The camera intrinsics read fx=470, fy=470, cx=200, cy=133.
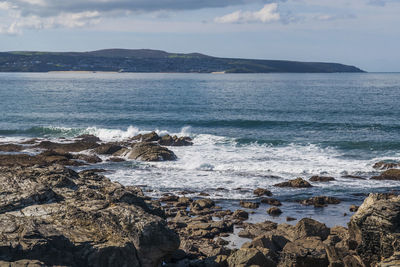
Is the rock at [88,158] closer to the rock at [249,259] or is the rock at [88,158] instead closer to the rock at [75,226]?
the rock at [75,226]

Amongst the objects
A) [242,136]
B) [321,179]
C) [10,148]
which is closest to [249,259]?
[321,179]

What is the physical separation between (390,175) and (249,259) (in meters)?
21.6

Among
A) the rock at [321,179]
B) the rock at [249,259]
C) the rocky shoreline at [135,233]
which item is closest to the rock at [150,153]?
the rock at [321,179]

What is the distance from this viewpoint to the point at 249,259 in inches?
589

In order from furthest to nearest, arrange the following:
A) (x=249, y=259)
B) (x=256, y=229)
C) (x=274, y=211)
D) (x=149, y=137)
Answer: (x=149, y=137) < (x=274, y=211) < (x=256, y=229) < (x=249, y=259)

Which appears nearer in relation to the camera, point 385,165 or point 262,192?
point 262,192

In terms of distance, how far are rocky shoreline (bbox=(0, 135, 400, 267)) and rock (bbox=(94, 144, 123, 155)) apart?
69.4 ft

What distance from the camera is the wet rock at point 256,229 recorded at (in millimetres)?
20625

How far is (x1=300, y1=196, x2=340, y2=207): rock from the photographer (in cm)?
2652

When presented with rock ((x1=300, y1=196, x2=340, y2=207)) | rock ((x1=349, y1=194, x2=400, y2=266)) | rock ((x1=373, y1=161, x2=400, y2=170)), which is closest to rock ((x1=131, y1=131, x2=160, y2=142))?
rock ((x1=373, y1=161, x2=400, y2=170))

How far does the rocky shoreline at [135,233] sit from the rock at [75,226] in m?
0.03

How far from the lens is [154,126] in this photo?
6206 centimetres

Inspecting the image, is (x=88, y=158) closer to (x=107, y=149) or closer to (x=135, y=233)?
(x=107, y=149)

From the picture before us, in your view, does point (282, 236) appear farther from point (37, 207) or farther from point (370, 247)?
point (37, 207)
